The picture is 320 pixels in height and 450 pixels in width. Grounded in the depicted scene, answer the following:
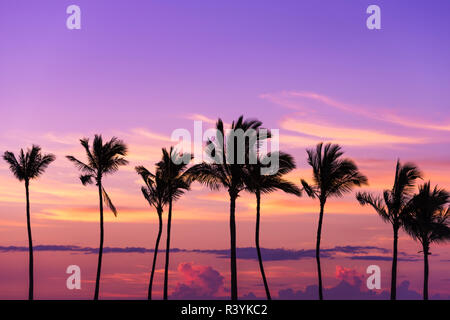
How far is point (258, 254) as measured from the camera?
45.9 metres

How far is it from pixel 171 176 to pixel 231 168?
8882 mm

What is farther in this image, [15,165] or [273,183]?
[15,165]

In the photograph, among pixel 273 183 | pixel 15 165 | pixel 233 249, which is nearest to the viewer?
pixel 233 249

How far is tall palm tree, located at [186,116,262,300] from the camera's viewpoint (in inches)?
1693

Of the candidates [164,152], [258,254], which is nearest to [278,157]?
[258,254]

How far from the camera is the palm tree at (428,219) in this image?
5028 centimetres

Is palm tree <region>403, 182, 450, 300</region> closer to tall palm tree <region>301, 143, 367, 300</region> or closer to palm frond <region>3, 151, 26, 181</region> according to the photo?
tall palm tree <region>301, 143, 367, 300</region>

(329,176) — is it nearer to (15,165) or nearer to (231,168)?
(231,168)

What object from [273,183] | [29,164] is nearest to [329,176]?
[273,183]

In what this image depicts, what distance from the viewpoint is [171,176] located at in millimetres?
51219

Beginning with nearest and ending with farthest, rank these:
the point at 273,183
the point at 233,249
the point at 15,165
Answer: the point at 233,249 < the point at 273,183 < the point at 15,165
